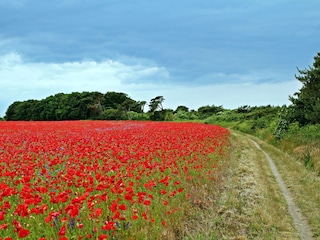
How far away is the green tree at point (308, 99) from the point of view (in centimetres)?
1902

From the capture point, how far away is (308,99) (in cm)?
1984

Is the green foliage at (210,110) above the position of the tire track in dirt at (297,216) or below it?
above

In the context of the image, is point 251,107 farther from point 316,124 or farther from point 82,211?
point 82,211

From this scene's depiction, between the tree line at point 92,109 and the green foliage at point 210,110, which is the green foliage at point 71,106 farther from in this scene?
the green foliage at point 210,110

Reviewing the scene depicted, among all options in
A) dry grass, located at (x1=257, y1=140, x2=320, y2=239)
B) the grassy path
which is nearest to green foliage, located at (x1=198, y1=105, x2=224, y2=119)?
dry grass, located at (x1=257, y1=140, x2=320, y2=239)

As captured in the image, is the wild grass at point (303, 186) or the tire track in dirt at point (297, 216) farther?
the wild grass at point (303, 186)

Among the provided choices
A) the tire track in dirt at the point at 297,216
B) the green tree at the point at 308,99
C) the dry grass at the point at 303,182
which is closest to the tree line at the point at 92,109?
the green tree at the point at 308,99

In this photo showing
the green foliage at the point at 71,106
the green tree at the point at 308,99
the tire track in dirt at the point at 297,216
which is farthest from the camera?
the green foliage at the point at 71,106

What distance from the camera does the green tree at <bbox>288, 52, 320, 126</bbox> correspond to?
19020mm

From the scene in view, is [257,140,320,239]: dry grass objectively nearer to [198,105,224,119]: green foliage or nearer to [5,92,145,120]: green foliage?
[5,92,145,120]: green foliage

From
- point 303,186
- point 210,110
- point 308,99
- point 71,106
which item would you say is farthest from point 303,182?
point 71,106

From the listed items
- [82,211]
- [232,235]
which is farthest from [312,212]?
[82,211]

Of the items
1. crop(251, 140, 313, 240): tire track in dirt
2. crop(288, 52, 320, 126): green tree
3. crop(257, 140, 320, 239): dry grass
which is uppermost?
crop(288, 52, 320, 126): green tree

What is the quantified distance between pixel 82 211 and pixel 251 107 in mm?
61611
